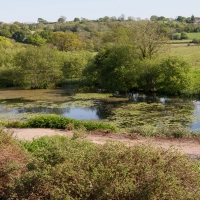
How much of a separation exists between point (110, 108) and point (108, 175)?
23.0 meters

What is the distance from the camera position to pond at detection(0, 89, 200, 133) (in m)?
23.5

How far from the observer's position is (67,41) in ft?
233

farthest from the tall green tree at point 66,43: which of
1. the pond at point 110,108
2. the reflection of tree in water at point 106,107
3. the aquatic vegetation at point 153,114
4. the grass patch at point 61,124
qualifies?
the grass patch at point 61,124

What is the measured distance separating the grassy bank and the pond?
15.2m

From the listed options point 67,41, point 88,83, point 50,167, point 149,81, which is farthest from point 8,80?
point 50,167

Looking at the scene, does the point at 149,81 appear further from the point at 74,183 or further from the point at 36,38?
the point at 36,38

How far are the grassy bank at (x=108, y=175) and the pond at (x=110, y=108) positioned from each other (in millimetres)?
15243

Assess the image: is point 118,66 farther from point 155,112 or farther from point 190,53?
point 190,53

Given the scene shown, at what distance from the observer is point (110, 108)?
28.3 metres

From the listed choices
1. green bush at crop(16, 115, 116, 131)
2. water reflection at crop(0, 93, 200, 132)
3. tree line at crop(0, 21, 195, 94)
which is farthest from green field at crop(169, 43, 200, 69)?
green bush at crop(16, 115, 116, 131)

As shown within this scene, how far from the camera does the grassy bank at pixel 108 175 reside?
514 centimetres

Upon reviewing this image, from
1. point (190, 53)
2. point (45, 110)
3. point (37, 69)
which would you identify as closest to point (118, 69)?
point (37, 69)

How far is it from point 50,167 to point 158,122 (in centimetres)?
1759

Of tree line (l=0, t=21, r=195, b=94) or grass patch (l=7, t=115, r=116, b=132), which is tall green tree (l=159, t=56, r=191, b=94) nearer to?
tree line (l=0, t=21, r=195, b=94)
